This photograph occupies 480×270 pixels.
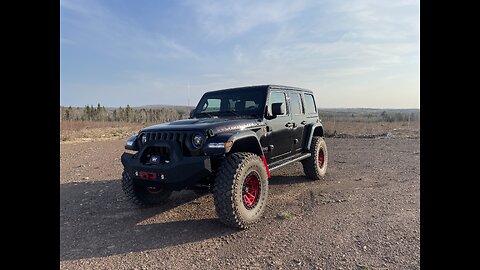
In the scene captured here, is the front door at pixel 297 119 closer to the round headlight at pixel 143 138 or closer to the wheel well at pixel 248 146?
the wheel well at pixel 248 146

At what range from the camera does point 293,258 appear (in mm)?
2922

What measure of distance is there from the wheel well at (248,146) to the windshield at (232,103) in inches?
26.7

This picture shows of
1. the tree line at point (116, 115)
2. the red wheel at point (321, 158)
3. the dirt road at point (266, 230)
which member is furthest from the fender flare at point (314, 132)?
the tree line at point (116, 115)

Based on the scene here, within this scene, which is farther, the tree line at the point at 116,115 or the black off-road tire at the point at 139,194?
the tree line at the point at 116,115

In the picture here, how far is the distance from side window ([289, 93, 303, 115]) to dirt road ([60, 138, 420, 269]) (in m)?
1.53

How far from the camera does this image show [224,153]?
360cm

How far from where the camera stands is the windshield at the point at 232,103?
4.84 m

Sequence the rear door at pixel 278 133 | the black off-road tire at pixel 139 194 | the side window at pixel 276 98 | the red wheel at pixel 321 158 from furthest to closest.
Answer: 1. the red wheel at pixel 321 158
2. the side window at pixel 276 98
3. the rear door at pixel 278 133
4. the black off-road tire at pixel 139 194

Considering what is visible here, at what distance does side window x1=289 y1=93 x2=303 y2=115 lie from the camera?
18.4 ft

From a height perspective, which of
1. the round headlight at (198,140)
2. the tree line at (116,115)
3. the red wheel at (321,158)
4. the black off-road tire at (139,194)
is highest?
the tree line at (116,115)

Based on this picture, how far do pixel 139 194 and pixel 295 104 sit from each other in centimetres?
339

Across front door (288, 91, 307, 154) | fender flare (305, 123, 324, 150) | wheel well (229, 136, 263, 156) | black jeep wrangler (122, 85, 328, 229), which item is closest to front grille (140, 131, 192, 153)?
black jeep wrangler (122, 85, 328, 229)

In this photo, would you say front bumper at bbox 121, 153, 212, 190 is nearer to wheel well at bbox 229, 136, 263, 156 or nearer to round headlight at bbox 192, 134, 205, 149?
round headlight at bbox 192, 134, 205, 149
